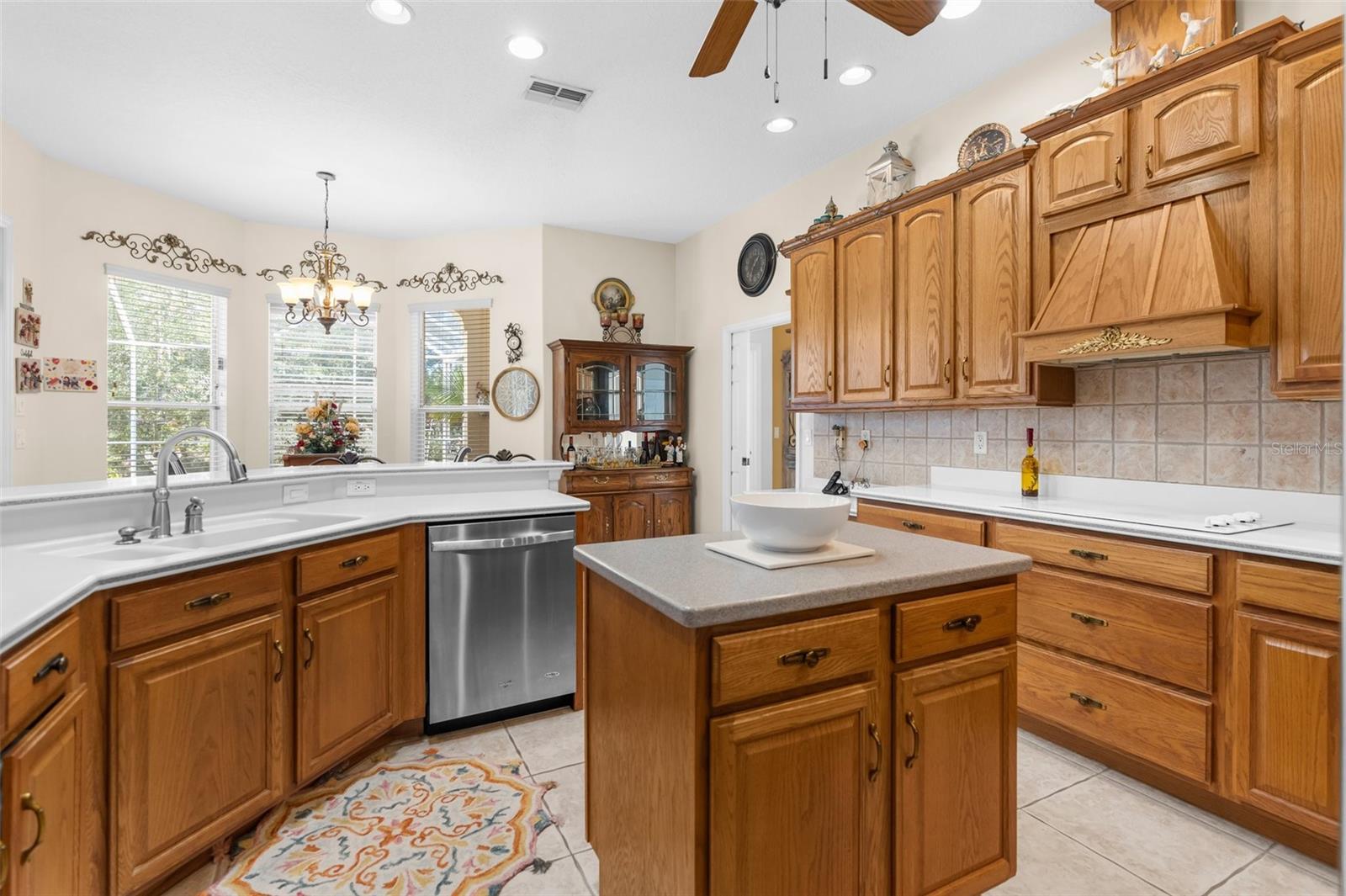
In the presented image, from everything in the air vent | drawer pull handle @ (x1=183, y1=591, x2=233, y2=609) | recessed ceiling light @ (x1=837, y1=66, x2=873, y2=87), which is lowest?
drawer pull handle @ (x1=183, y1=591, x2=233, y2=609)

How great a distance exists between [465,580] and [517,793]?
807 millimetres

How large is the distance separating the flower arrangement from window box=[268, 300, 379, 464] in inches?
19.0

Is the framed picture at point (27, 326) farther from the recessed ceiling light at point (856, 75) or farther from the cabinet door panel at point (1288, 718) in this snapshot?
the cabinet door panel at point (1288, 718)

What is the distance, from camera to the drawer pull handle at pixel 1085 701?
224cm

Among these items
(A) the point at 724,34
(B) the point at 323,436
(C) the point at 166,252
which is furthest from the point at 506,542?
(C) the point at 166,252

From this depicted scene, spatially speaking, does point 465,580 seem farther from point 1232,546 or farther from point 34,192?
point 34,192

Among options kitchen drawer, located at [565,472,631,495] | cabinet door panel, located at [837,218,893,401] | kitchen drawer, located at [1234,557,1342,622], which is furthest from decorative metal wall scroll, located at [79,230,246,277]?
kitchen drawer, located at [1234,557,1342,622]

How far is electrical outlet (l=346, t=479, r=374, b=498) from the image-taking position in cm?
291

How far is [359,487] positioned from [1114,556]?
3.06 metres

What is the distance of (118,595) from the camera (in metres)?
1.55

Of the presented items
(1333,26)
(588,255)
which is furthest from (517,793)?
(588,255)

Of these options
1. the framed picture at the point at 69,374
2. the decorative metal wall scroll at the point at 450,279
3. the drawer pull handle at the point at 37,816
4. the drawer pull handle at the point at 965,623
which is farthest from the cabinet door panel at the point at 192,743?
the decorative metal wall scroll at the point at 450,279

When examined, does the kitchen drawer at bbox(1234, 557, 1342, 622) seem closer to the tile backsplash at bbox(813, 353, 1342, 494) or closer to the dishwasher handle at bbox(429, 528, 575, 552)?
the tile backsplash at bbox(813, 353, 1342, 494)

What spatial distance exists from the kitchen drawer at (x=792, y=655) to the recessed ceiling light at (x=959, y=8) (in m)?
2.57
